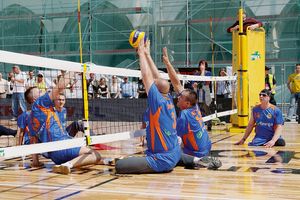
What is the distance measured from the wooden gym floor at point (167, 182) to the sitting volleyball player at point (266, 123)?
121 cm

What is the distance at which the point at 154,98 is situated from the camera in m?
6.27

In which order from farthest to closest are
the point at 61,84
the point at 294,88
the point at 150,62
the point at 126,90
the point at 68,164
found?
the point at 126,90, the point at 294,88, the point at 68,164, the point at 150,62, the point at 61,84

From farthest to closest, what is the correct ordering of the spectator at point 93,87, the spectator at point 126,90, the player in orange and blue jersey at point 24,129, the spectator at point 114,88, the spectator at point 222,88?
the spectator at point 126,90 → the spectator at point 114,88 → the spectator at point 93,87 → the spectator at point 222,88 → the player in orange and blue jersey at point 24,129

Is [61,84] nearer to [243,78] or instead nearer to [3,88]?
[243,78]

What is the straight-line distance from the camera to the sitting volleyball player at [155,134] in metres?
6.26

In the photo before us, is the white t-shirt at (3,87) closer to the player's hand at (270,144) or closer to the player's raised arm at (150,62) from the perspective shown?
the player's hand at (270,144)

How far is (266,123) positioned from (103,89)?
960 centimetres

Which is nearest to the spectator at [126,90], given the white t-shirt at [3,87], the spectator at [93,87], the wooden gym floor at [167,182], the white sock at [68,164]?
the spectator at [93,87]

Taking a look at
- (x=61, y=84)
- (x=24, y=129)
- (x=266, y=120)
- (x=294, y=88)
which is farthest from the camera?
(x=294, y=88)

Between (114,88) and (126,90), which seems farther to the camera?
(114,88)

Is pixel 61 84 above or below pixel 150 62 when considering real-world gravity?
below

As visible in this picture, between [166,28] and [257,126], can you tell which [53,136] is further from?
[166,28]

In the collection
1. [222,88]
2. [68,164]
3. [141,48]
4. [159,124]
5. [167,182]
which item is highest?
A: [141,48]

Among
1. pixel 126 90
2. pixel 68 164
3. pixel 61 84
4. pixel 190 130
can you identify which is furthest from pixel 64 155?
pixel 126 90
